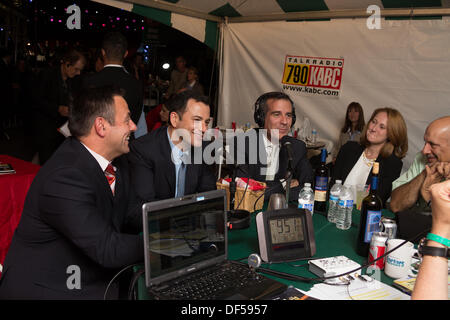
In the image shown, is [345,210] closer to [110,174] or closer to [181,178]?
[181,178]

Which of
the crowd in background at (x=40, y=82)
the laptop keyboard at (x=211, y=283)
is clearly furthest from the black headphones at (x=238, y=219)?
the crowd in background at (x=40, y=82)

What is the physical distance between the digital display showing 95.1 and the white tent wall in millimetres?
3269

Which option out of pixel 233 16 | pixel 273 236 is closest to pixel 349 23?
pixel 233 16

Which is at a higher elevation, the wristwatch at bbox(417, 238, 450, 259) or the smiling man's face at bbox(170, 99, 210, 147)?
the smiling man's face at bbox(170, 99, 210, 147)

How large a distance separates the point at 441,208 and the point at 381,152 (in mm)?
2048

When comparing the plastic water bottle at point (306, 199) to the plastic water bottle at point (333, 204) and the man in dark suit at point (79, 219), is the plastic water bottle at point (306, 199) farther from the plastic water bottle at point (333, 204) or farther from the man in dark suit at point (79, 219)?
the man in dark suit at point (79, 219)

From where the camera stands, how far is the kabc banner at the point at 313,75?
16.5ft

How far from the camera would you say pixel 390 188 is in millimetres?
2832

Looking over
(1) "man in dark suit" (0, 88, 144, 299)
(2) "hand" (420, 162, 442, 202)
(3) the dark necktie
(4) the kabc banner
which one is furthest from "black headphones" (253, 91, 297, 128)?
(4) the kabc banner

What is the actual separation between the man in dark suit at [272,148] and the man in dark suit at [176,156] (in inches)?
14.0

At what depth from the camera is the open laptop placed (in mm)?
1301

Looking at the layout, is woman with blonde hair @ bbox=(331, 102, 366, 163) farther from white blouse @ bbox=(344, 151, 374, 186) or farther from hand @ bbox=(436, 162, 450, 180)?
hand @ bbox=(436, 162, 450, 180)

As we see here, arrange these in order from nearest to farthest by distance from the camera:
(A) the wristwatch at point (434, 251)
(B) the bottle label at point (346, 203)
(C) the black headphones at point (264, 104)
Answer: (A) the wristwatch at point (434, 251)
(B) the bottle label at point (346, 203)
(C) the black headphones at point (264, 104)
